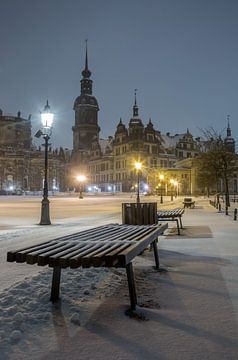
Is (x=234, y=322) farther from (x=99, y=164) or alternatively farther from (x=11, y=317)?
(x=99, y=164)

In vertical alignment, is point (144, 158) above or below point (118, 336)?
above

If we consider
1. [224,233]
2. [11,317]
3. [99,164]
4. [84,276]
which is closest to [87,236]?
[84,276]

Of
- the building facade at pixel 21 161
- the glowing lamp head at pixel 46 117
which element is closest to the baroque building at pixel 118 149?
the building facade at pixel 21 161

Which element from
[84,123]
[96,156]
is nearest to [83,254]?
[96,156]

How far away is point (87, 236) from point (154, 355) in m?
3.52

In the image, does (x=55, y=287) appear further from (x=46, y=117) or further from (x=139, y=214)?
(x=46, y=117)

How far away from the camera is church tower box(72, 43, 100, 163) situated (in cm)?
13700

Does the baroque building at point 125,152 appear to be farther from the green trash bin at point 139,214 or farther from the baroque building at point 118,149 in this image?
the green trash bin at point 139,214

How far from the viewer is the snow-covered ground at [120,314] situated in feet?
12.4

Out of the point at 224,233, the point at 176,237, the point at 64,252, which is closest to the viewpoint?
the point at 64,252

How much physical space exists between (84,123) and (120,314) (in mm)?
136173

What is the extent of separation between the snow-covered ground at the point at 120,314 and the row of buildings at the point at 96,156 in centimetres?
8918

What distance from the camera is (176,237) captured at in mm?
12539

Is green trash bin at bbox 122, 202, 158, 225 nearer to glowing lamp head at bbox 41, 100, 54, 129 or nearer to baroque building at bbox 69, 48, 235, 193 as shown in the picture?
glowing lamp head at bbox 41, 100, 54, 129
